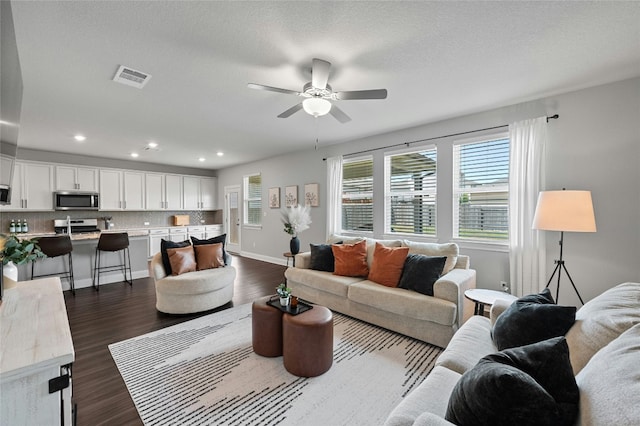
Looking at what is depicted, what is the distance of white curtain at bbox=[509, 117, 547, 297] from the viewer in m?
3.14

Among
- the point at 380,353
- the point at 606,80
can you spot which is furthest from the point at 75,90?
the point at 606,80

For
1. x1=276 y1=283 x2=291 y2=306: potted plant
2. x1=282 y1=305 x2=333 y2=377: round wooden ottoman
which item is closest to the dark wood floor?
x1=282 y1=305 x2=333 y2=377: round wooden ottoman

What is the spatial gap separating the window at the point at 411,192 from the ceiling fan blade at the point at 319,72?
2.44 metres

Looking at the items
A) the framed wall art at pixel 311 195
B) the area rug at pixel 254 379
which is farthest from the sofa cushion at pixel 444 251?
the framed wall art at pixel 311 195

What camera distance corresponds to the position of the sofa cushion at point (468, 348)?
4.90ft

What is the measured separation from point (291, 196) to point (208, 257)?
275 centimetres

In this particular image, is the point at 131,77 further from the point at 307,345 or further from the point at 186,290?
the point at 307,345

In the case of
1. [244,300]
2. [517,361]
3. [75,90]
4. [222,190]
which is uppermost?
[75,90]

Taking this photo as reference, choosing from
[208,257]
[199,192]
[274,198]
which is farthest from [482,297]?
[199,192]

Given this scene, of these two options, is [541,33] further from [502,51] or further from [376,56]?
[376,56]

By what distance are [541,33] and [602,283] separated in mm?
2665

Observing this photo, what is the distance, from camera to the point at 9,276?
1876 mm

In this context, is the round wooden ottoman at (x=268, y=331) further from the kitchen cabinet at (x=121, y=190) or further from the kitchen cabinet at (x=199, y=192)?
the kitchen cabinet at (x=199, y=192)

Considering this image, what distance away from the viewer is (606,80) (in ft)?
8.95
